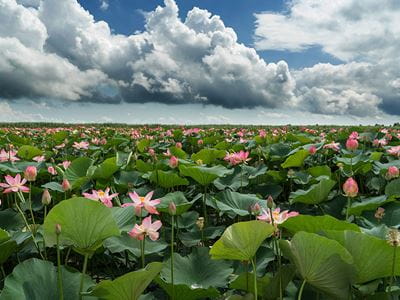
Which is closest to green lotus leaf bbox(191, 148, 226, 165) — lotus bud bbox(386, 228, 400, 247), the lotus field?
the lotus field

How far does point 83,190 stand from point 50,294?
5.07ft

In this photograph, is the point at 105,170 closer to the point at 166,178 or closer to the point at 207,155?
the point at 166,178

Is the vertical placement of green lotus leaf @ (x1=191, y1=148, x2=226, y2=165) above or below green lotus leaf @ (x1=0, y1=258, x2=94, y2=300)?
above

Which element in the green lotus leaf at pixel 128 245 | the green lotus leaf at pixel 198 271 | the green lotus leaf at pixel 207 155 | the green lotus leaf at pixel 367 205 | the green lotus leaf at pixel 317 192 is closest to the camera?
the green lotus leaf at pixel 198 271

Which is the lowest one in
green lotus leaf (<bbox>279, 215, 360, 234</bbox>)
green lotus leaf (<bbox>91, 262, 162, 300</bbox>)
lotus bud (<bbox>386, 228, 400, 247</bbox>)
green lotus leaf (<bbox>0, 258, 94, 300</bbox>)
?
green lotus leaf (<bbox>0, 258, 94, 300</bbox>)

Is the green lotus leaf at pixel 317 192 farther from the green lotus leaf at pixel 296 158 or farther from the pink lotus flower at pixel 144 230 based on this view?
the pink lotus flower at pixel 144 230

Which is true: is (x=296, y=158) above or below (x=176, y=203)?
above

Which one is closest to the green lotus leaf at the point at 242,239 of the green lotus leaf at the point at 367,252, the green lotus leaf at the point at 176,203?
the green lotus leaf at the point at 367,252

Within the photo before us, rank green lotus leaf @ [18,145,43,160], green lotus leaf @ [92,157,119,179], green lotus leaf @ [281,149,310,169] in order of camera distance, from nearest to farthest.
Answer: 1. green lotus leaf @ [92,157,119,179]
2. green lotus leaf @ [281,149,310,169]
3. green lotus leaf @ [18,145,43,160]

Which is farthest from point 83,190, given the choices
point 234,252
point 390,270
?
point 390,270

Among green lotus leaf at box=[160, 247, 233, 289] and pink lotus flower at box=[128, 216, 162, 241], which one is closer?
pink lotus flower at box=[128, 216, 162, 241]

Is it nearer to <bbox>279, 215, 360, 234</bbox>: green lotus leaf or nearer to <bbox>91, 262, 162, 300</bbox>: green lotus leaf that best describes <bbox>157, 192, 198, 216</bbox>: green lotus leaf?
<bbox>279, 215, 360, 234</bbox>: green lotus leaf

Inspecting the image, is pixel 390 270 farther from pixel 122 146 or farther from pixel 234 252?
pixel 122 146

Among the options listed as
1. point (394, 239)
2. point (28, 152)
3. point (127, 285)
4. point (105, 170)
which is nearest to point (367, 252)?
point (394, 239)
